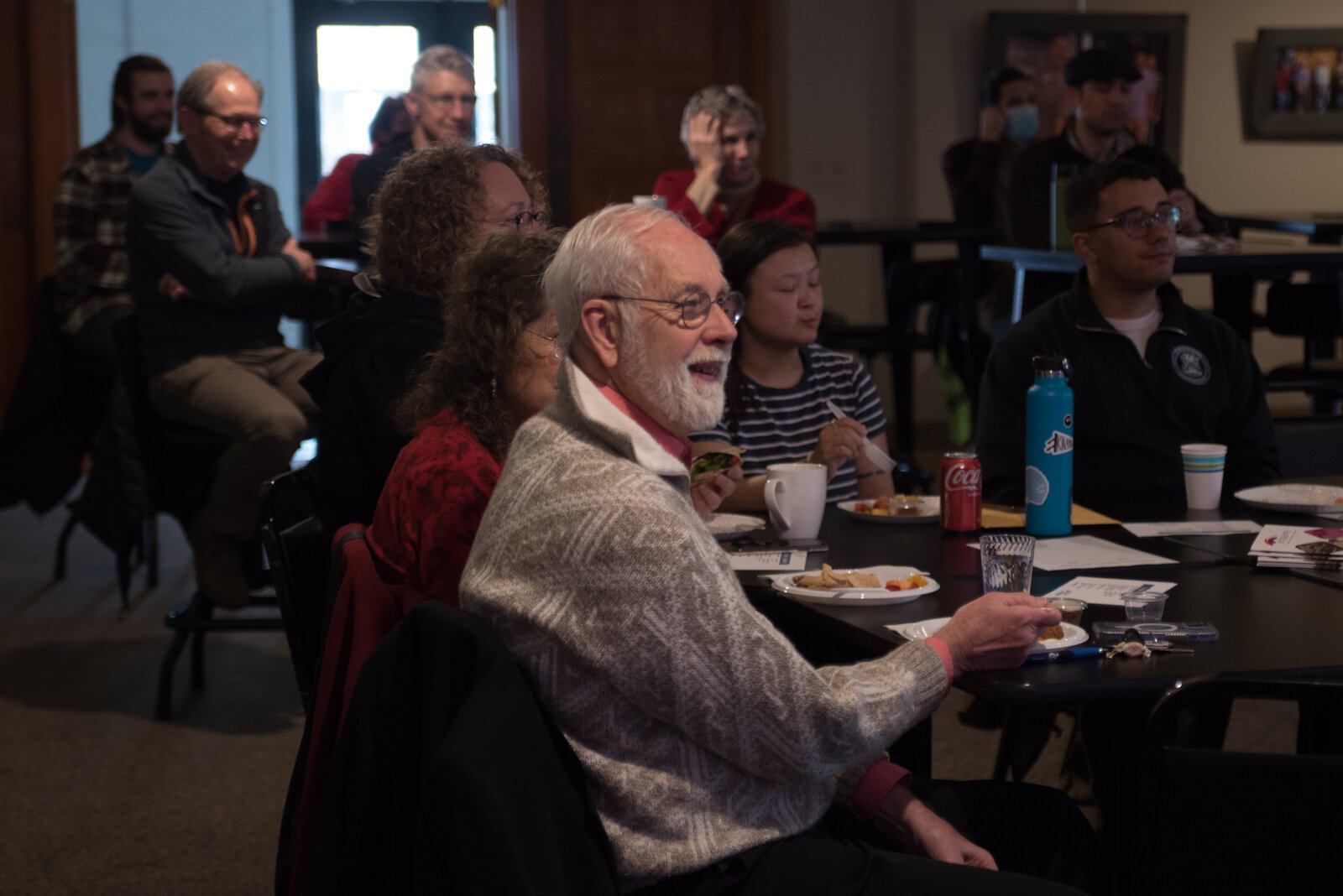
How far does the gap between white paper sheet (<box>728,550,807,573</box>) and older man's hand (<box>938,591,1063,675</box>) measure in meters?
0.47


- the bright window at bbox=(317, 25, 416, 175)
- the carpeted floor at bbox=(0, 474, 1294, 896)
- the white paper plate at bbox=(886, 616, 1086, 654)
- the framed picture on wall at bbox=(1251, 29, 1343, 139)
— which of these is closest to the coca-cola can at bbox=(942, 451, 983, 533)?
the white paper plate at bbox=(886, 616, 1086, 654)

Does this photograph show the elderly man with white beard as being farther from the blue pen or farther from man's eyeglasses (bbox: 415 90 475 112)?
man's eyeglasses (bbox: 415 90 475 112)

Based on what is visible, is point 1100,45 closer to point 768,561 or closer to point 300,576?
point 768,561

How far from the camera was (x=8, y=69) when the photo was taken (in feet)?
22.5

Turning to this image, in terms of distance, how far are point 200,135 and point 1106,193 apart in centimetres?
246

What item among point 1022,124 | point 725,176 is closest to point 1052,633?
point 725,176

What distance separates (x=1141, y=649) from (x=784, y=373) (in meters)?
1.42

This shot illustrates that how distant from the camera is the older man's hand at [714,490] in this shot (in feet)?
6.24

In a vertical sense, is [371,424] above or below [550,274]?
below

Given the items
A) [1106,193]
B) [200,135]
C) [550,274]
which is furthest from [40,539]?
[550,274]

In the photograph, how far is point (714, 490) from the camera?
191 centimetres

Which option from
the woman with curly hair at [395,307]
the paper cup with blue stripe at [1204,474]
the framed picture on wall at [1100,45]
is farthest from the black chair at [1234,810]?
the framed picture on wall at [1100,45]

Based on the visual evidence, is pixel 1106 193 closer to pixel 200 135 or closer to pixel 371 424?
pixel 371 424

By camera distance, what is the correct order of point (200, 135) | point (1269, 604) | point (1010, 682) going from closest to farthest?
point (1010, 682), point (1269, 604), point (200, 135)
